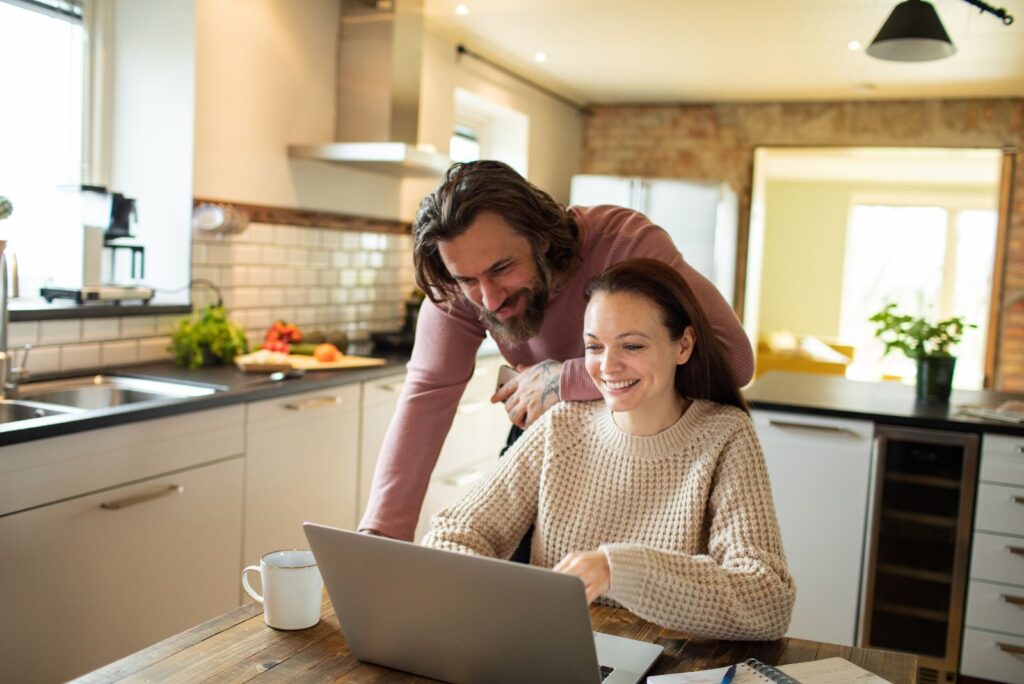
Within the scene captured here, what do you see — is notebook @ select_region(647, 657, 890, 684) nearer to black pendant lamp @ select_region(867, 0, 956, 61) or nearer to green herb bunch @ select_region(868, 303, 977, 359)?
green herb bunch @ select_region(868, 303, 977, 359)

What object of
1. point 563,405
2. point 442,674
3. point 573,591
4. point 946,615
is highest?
point 563,405

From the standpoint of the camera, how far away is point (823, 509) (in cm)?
317

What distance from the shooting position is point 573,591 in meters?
1.06

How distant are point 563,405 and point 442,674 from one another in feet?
2.16

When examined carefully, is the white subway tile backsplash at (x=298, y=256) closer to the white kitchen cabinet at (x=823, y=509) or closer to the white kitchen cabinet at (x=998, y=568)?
the white kitchen cabinet at (x=823, y=509)

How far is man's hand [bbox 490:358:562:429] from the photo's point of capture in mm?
1812

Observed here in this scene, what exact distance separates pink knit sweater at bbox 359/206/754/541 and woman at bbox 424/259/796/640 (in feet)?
0.26

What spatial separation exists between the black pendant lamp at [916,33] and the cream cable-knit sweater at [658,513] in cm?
226

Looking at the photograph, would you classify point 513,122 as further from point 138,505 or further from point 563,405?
point 563,405

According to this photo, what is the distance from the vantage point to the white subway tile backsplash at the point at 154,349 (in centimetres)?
334

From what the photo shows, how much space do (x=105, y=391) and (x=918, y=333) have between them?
280 cm

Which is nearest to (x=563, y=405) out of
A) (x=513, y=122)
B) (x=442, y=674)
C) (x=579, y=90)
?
(x=442, y=674)

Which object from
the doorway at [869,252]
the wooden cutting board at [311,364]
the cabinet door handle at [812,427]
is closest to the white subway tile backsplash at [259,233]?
the wooden cutting board at [311,364]

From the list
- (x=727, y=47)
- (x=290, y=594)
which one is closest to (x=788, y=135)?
(x=727, y=47)
